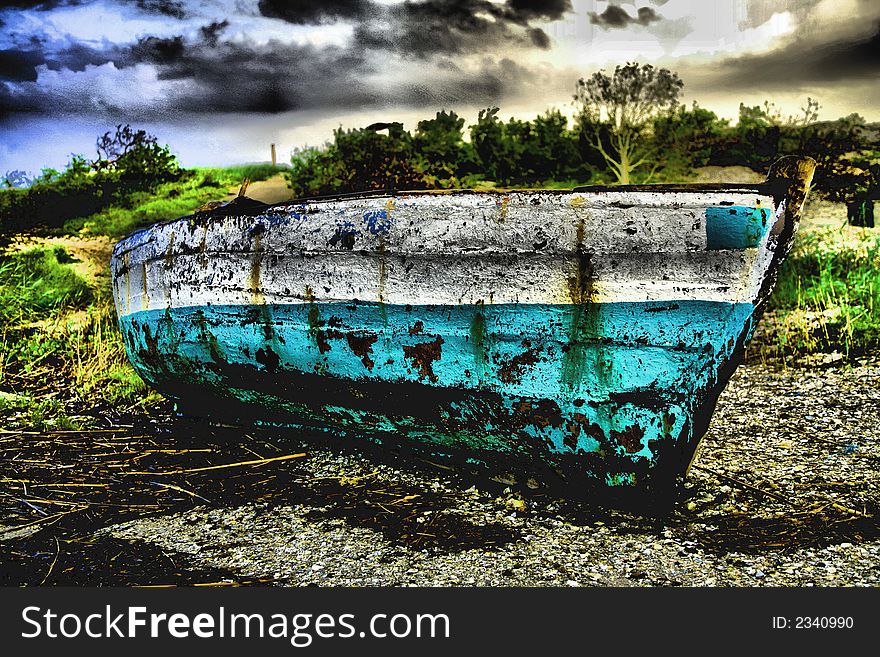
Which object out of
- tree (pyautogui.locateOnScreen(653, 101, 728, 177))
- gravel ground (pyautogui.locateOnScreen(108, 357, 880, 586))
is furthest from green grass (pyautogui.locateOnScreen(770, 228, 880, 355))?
tree (pyautogui.locateOnScreen(653, 101, 728, 177))

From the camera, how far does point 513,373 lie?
2.52 meters

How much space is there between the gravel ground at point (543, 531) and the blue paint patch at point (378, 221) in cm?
101

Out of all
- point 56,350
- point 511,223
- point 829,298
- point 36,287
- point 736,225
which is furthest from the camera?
point 36,287

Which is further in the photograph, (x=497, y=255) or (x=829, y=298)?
(x=829, y=298)

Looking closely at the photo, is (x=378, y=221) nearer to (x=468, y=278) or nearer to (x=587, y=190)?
(x=468, y=278)

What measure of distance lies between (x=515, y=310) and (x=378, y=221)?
0.55 m

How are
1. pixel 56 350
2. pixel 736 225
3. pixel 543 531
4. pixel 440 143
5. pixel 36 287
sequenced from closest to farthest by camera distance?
pixel 736 225, pixel 543 531, pixel 56 350, pixel 36 287, pixel 440 143

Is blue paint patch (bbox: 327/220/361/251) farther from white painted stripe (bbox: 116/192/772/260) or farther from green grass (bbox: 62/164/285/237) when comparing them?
green grass (bbox: 62/164/285/237)

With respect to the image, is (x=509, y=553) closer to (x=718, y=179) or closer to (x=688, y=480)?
(x=688, y=480)

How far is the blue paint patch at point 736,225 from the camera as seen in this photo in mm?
2240

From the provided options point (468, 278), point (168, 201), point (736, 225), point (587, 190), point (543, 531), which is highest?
point (168, 201)

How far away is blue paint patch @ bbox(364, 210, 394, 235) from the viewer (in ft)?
8.23

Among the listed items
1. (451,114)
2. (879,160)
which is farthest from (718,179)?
(451,114)

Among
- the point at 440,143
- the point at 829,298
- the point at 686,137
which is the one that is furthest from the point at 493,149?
the point at 829,298
